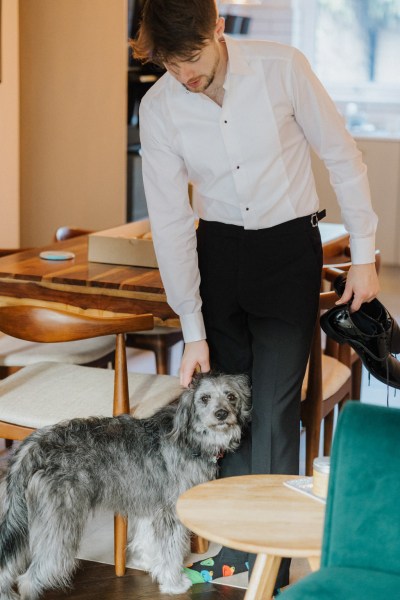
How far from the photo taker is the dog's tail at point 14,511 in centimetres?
243

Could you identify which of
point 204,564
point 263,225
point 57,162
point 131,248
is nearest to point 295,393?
point 263,225

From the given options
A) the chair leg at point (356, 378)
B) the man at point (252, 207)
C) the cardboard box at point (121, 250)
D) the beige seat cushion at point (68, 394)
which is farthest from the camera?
the chair leg at point (356, 378)

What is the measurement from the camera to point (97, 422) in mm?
2482

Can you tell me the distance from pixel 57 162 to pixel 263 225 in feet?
13.1

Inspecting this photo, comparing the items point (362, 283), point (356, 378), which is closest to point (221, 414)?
point (362, 283)

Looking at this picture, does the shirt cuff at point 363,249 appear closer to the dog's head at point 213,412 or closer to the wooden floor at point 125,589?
the dog's head at point 213,412

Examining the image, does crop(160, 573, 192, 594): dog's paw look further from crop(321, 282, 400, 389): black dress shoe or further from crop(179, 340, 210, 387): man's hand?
crop(321, 282, 400, 389): black dress shoe

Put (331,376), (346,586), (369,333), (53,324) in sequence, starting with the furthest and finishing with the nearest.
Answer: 1. (331,376)
2. (53,324)
3. (369,333)
4. (346,586)

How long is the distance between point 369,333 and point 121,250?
1016 mm

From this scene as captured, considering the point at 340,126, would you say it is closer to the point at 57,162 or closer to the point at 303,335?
the point at 303,335

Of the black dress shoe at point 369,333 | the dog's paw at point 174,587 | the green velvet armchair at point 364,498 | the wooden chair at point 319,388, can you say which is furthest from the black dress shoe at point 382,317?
the dog's paw at point 174,587

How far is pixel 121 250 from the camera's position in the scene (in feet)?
10.4

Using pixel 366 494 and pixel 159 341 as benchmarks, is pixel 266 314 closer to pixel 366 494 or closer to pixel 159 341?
pixel 366 494

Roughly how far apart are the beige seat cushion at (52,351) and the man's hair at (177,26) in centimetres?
137
